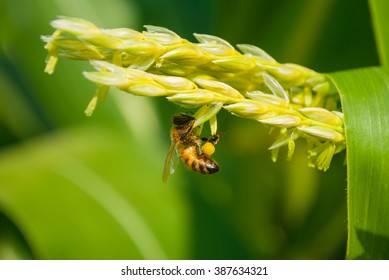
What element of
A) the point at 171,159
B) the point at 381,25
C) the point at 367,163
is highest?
the point at 381,25

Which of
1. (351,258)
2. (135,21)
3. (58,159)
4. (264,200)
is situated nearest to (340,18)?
(264,200)

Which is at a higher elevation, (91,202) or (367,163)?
(367,163)

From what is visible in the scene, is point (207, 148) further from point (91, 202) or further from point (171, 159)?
point (91, 202)

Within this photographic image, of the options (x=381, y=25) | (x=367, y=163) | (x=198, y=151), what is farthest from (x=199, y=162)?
(x=381, y=25)

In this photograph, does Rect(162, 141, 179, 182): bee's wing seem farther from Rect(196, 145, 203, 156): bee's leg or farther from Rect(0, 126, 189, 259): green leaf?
Rect(0, 126, 189, 259): green leaf

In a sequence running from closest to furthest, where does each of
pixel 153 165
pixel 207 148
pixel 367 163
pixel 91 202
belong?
pixel 367 163 < pixel 207 148 < pixel 91 202 < pixel 153 165

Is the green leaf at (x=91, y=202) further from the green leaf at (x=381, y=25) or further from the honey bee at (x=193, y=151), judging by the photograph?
the green leaf at (x=381, y=25)

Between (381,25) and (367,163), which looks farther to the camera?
(381,25)
